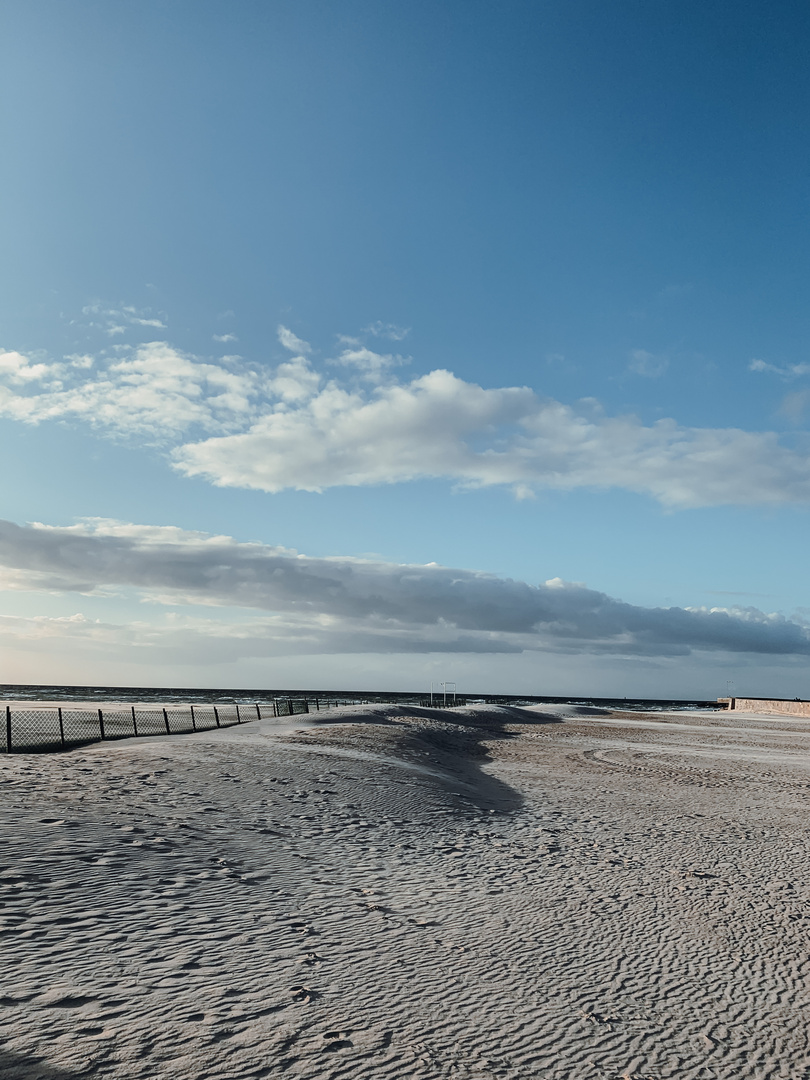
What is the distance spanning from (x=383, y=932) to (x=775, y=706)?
291 feet

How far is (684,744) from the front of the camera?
31828mm

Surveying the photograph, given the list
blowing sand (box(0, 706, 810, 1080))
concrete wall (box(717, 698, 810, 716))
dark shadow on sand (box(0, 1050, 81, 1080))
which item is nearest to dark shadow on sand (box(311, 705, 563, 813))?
blowing sand (box(0, 706, 810, 1080))

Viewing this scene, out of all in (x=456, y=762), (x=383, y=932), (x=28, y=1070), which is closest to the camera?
(x=28, y=1070)

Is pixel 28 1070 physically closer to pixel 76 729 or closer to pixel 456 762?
pixel 456 762

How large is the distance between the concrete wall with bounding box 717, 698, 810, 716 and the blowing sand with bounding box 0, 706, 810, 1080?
2675 inches

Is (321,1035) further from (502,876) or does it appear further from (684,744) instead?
(684,744)

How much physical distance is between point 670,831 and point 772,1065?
7.68m

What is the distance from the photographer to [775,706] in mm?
81062

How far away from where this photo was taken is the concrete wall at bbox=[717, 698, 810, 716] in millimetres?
71500

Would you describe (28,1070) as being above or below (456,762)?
above

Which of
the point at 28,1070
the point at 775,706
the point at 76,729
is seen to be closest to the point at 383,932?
the point at 28,1070

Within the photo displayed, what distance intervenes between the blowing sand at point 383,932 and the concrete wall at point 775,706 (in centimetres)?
6795

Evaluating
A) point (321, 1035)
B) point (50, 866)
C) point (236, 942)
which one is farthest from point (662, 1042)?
point (50, 866)

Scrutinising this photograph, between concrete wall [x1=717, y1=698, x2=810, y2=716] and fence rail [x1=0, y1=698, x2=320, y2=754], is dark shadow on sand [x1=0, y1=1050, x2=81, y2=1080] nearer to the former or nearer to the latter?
fence rail [x1=0, y1=698, x2=320, y2=754]
